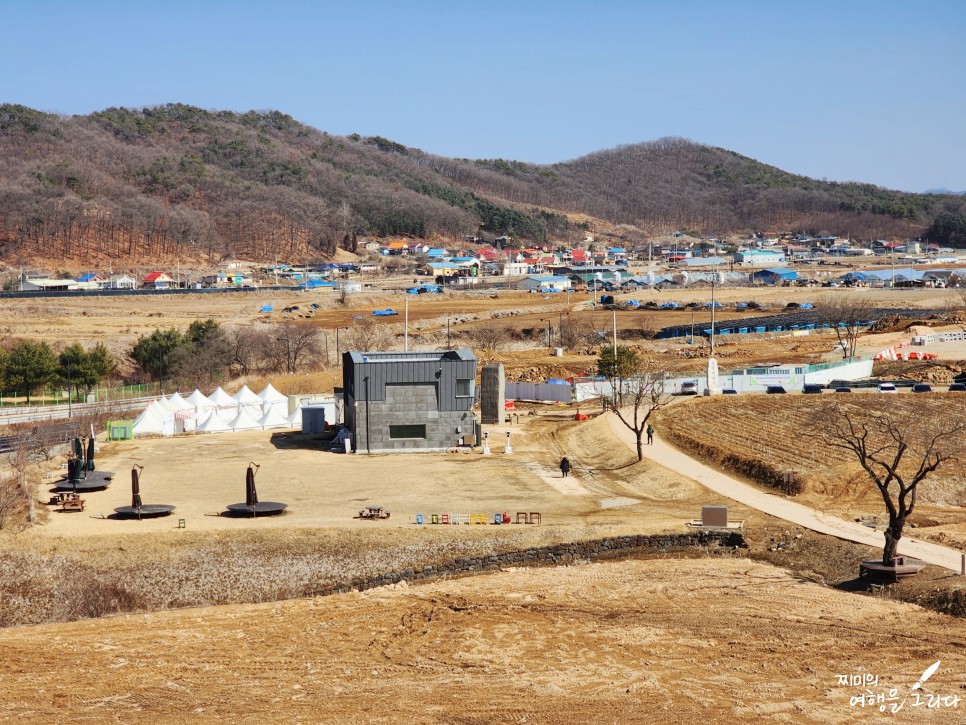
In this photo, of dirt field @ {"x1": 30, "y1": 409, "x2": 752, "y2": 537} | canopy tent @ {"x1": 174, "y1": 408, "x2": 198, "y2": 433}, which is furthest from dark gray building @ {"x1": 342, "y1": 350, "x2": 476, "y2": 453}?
canopy tent @ {"x1": 174, "y1": 408, "x2": 198, "y2": 433}

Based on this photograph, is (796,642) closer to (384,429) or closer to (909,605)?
(909,605)

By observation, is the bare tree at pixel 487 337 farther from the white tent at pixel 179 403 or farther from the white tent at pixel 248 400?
the white tent at pixel 179 403

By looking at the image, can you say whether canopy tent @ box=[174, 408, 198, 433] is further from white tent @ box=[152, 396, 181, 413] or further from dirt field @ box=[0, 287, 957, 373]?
dirt field @ box=[0, 287, 957, 373]

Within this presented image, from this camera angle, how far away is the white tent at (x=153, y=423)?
5068 centimetres

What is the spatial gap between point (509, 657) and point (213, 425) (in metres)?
32.0

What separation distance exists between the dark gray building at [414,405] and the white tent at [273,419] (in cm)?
775

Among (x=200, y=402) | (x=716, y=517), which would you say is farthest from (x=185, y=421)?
(x=716, y=517)

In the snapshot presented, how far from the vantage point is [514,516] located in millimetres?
34469

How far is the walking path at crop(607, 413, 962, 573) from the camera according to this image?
28.1m

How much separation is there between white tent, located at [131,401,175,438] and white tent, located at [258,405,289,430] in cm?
398

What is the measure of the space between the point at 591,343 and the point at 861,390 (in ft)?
109

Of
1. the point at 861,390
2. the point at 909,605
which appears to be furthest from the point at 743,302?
the point at 909,605

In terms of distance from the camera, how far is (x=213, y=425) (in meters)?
52.1

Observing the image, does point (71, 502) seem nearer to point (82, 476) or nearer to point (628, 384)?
point (82, 476)
